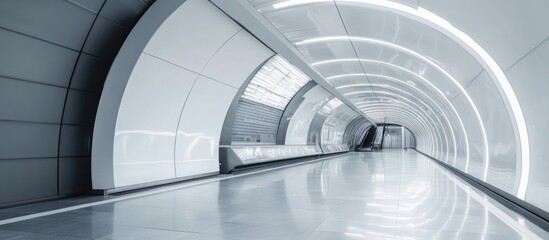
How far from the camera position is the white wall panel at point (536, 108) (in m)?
5.51

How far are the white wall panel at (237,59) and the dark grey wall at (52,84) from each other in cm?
268

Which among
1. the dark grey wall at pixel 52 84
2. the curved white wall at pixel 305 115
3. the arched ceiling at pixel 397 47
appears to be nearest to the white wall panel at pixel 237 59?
the arched ceiling at pixel 397 47

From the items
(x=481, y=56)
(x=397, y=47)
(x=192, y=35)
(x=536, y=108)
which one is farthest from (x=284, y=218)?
(x=397, y=47)

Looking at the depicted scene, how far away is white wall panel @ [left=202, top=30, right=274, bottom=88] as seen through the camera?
9953 mm

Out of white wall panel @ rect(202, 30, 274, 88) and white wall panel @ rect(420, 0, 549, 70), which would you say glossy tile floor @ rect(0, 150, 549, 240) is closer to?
white wall panel @ rect(420, 0, 549, 70)

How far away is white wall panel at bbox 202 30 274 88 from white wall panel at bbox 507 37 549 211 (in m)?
5.91

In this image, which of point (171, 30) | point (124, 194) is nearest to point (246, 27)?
point (171, 30)

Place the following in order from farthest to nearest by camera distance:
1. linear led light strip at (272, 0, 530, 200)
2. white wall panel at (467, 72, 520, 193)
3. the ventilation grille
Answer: the ventilation grille < white wall panel at (467, 72, 520, 193) < linear led light strip at (272, 0, 530, 200)

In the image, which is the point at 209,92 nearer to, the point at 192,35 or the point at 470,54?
the point at 192,35

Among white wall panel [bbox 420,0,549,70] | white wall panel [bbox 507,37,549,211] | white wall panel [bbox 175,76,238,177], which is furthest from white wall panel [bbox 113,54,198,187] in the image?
white wall panel [bbox 507,37,549,211]

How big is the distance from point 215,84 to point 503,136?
7.12m

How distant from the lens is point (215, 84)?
10992 mm

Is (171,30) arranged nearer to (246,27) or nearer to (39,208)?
(246,27)

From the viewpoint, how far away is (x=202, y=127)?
11.2 metres
